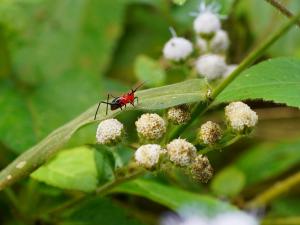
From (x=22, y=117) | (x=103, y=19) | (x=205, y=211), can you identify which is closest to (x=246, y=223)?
(x=205, y=211)

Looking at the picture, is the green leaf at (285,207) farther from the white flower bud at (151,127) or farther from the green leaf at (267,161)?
the white flower bud at (151,127)

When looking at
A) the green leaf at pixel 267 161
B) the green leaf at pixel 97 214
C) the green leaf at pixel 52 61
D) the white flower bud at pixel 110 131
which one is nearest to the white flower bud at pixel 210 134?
the white flower bud at pixel 110 131

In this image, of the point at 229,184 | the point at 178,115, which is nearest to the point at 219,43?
the point at 229,184

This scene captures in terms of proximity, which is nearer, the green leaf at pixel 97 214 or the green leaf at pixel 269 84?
the green leaf at pixel 269 84

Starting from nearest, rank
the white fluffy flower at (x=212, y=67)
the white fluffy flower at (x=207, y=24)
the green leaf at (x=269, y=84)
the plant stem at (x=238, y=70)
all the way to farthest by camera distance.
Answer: the plant stem at (x=238, y=70)
the green leaf at (x=269, y=84)
the white fluffy flower at (x=212, y=67)
the white fluffy flower at (x=207, y=24)

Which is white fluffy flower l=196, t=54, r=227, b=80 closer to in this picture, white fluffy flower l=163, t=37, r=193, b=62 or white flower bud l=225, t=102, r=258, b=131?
white fluffy flower l=163, t=37, r=193, b=62
